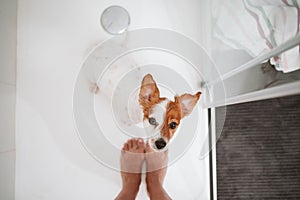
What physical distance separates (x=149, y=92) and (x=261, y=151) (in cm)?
47

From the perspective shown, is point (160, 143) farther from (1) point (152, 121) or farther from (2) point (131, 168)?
(2) point (131, 168)

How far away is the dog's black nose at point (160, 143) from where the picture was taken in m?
1.22

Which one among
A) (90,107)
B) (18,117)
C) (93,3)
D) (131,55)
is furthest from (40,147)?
(93,3)

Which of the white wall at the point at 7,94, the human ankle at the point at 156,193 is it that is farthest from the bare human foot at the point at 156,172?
the white wall at the point at 7,94

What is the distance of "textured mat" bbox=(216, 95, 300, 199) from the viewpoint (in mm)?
1087

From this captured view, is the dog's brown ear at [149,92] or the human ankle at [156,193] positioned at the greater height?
the dog's brown ear at [149,92]

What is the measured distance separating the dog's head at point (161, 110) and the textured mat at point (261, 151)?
20 centimetres

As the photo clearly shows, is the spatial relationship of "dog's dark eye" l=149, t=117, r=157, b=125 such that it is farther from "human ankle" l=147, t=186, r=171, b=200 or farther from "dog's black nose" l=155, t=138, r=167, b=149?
"human ankle" l=147, t=186, r=171, b=200

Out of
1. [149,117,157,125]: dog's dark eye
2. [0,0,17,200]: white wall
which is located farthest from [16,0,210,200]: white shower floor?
[149,117,157,125]: dog's dark eye

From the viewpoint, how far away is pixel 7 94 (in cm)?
132

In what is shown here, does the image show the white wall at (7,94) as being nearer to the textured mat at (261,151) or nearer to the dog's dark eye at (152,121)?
the dog's dark eye at (152,121)

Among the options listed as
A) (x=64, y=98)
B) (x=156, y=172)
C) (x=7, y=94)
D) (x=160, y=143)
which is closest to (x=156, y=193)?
(x=156, y=172)

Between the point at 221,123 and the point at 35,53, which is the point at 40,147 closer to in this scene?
the point at 35,53

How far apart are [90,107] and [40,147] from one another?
273 millimetres
